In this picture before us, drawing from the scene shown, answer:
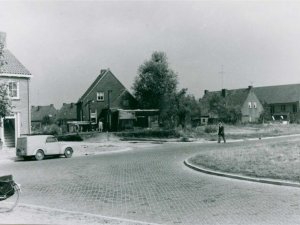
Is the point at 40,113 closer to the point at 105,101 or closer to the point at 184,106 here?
the point at 105,101

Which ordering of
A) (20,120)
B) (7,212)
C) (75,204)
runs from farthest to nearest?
(20,120)
(75,204)
(7,212)

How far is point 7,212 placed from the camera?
8.60 meters

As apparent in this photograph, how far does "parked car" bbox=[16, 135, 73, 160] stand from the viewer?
75.4 feet

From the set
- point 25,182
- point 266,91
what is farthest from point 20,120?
point 266,91

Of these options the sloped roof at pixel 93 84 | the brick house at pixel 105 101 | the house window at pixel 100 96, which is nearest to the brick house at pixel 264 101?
the brick house at pixel 105 101

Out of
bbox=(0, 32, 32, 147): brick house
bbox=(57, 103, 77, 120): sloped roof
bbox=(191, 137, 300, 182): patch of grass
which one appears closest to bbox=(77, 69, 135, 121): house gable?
bbox=(57, 103, 77, 120): sloped roof

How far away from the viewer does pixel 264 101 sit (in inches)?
3575

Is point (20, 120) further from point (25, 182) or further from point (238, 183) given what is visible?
point (238, 183)

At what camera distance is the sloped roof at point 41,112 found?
3942 inches

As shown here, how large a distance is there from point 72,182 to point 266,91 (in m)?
89.0

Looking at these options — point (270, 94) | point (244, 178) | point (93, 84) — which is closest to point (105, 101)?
point (93, 84)

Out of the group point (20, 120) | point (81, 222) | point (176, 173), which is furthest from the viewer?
point (20, 120)

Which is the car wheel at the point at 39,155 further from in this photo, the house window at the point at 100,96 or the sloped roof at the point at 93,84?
the house window at the point at 100,96

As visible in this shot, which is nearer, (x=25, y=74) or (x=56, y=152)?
(x=56, y=152)
